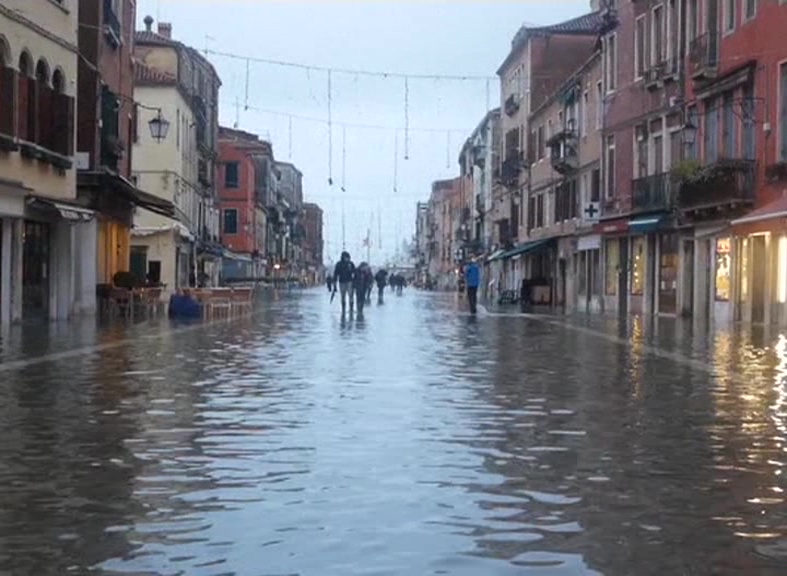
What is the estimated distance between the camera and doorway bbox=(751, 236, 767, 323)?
3334cm

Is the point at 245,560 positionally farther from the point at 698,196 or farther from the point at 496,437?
the point at 698,196

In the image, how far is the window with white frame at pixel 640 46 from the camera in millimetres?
42969

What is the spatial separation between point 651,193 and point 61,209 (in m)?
20.6

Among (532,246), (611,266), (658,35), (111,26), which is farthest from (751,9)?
→ (532,246)

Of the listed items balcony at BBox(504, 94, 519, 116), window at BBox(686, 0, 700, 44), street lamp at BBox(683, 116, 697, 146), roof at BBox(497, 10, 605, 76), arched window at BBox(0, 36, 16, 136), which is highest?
roof at BBox(497, 10, 605, 76)

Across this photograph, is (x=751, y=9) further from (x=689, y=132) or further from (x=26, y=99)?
(x=26, y=99)

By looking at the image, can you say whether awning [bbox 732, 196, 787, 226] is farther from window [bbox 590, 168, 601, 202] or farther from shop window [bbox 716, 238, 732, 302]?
window [bbox 590, 168, 601, 202]

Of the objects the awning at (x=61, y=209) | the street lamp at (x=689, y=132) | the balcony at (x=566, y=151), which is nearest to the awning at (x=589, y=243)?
the balcony at (x=566, y=151)

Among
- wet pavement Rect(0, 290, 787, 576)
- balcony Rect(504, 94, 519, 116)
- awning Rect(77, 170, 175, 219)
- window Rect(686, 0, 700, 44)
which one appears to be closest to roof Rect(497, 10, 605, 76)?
balcony Rect(504, 94, 519, 116)

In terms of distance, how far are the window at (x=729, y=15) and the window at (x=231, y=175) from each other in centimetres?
6580

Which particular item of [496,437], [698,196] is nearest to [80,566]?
[496,437]

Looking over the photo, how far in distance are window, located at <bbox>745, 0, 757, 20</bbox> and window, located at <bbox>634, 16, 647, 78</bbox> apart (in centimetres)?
938

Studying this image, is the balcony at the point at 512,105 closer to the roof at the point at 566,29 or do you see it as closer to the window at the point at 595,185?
the roof at the point at 566,29

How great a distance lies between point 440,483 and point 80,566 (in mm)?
2678
